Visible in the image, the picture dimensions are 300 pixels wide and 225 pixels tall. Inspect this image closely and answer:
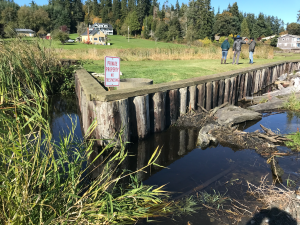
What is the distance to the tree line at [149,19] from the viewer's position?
72.8 meters

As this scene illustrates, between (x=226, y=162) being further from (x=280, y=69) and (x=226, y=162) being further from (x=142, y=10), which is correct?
(x=142, y=10)

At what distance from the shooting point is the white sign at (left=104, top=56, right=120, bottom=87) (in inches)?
223

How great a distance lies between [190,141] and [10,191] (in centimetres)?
422

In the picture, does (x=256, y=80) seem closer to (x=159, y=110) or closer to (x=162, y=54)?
(x=159, y=110)

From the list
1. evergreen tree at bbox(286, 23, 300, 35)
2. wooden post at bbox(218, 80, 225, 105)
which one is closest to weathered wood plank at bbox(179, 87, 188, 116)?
wooden post at bbox(218, 80, 225, 105)

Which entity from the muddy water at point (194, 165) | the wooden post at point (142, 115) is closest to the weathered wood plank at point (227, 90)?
the muddy water at point (194, 165)

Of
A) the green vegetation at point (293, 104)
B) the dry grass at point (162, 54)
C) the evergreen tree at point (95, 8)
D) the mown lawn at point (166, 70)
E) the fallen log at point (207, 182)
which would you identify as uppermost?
the evergreen tree at point (95, 8)

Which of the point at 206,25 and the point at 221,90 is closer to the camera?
the point at 221,90

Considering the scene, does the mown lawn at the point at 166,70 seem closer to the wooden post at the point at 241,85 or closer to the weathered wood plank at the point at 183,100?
the wooden post at the point at 241,85

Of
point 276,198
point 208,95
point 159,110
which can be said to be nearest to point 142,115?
point 159,110

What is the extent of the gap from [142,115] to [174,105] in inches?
50.8

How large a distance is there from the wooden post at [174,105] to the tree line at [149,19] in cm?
6070

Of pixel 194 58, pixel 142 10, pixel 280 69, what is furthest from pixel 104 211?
pixel 142 10

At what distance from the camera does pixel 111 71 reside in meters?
5.75
